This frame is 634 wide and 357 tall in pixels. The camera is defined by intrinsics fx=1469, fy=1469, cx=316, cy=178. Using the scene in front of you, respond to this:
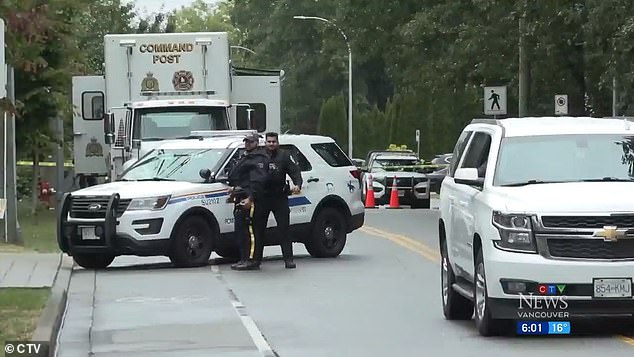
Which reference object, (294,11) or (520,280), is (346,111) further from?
(520,280)

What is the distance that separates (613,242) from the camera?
12.0 meters

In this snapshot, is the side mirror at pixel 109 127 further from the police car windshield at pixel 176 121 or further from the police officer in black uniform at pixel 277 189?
the police officer in black uniform at pixel 277 189

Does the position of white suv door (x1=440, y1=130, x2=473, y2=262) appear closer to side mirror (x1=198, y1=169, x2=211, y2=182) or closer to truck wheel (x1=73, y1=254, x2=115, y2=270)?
side mirror (x1=198, y1=169, x2=211, y2=182)

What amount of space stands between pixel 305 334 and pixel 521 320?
2.17 m

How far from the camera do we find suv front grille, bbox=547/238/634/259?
39.3 feet

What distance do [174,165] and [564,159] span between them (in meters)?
9.90

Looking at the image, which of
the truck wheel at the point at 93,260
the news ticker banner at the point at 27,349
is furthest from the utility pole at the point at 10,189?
the news ticker banner at the point at 27,349

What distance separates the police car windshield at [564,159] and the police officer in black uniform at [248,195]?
750cm

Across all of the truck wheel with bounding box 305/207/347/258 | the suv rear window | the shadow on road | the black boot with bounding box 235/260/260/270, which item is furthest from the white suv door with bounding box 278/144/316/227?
the black boot with bounding box 235/260/260/270

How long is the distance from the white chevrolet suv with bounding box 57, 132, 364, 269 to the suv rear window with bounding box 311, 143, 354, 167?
2cm

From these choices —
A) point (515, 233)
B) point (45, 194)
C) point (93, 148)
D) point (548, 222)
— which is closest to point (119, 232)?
point (515, 233)

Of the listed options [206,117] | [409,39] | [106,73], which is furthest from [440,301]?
[409,39]

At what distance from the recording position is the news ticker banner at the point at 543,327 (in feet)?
41.8

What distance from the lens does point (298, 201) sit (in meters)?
22.2
